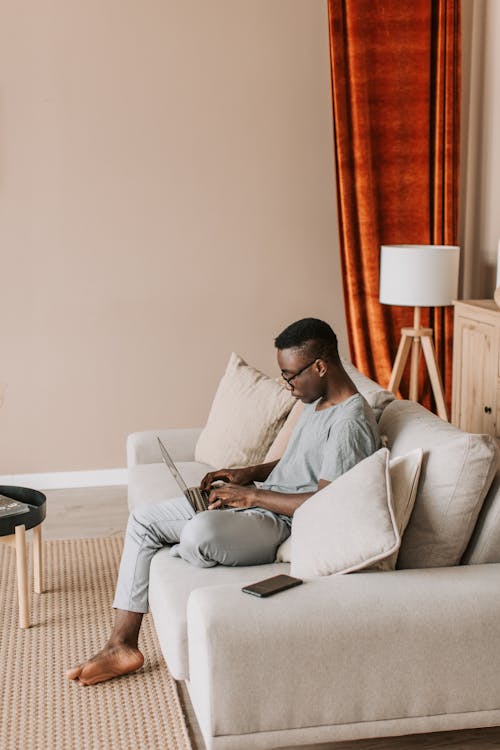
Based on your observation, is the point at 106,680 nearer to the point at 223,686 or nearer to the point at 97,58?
the point at 223,686

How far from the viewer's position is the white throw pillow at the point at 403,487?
83.5 inches

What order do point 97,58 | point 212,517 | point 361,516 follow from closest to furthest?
point 361,516 < point 212,517 < point 97,58

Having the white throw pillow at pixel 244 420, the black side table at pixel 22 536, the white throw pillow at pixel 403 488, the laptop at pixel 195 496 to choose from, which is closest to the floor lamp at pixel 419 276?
the white throw pillow at pixel 244 420

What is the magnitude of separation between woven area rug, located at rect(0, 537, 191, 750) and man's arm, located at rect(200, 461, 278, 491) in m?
0.53

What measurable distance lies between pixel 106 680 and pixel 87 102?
2.85m

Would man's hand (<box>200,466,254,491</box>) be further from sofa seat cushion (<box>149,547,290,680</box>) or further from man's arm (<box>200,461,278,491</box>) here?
sofa seat cushion (<box>149,547,290,680</box>)

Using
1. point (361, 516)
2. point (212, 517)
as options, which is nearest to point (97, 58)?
point (212, 517)

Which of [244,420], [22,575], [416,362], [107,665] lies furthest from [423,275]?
[107,665]

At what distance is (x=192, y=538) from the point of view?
94.4 inches

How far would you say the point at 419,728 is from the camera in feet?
6.48

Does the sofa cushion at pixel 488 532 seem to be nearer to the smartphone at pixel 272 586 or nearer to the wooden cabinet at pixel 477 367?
the smartphone at pixel 272 586

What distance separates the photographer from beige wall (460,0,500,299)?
14.6ft

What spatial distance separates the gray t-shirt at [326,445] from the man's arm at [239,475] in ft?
0.67

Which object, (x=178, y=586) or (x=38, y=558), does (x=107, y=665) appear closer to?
(x=178, y=586)
